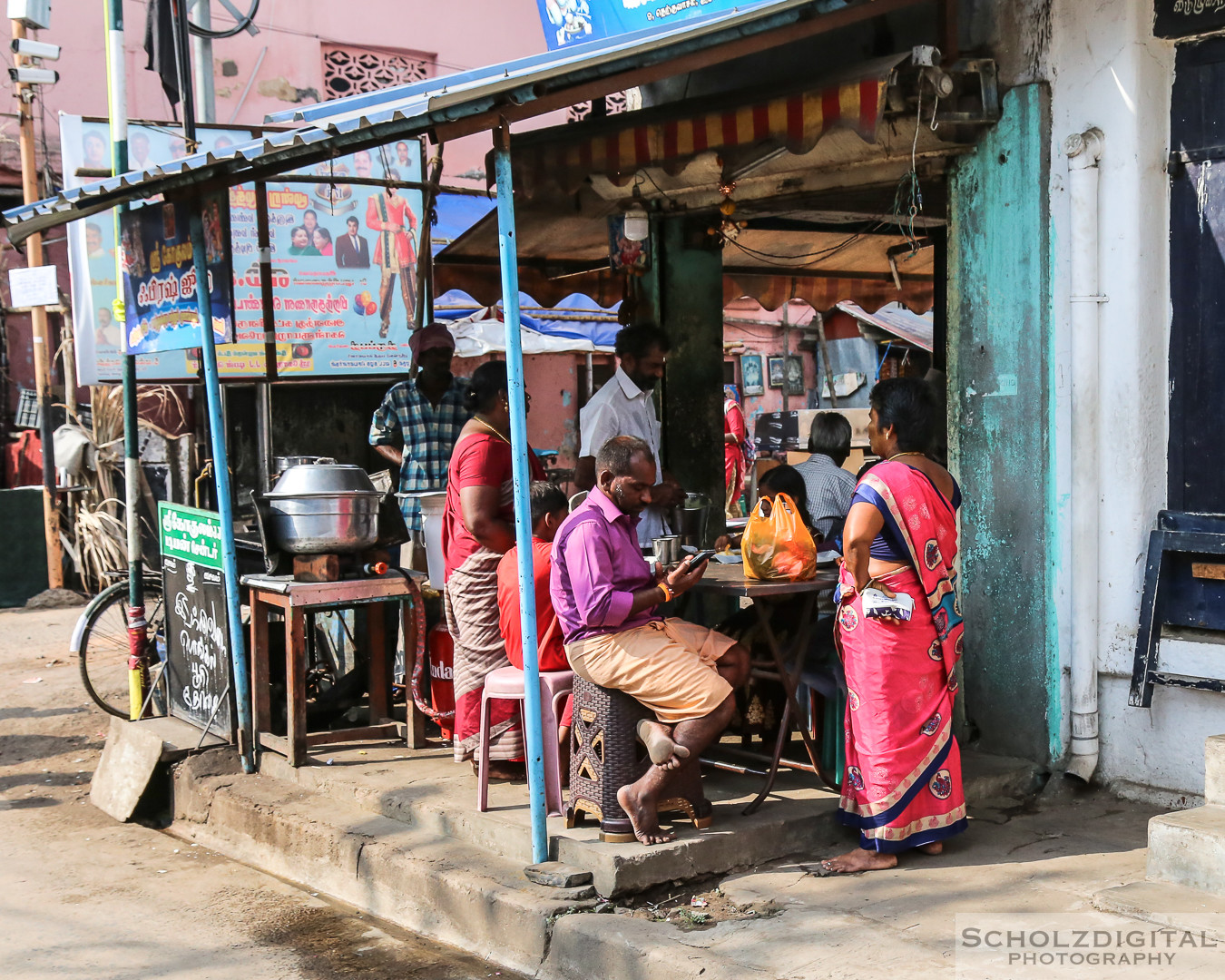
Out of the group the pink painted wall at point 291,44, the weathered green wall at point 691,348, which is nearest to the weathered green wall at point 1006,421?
the weathered green wall at point 691,348

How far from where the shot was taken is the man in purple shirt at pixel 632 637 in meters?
4.26

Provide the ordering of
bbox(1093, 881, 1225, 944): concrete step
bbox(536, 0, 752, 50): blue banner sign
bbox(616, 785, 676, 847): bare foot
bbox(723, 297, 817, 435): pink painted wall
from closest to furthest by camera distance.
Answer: bbox(1093, 881, 1225, 944): concrete step
bbox(616, 785, 676, 847): bare foot
bbox(536, 0, 752, 50): blue banner sign
bbox(723, 297, 817, 435): pink painted wall

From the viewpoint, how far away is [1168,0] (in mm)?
4742

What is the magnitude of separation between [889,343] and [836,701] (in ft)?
46.0

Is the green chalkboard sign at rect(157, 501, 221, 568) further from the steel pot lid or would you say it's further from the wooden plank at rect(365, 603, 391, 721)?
the wooden plank at rect(365, 603, 391, 721)

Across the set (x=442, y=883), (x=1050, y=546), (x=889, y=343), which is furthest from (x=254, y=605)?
(x=889, y=343)

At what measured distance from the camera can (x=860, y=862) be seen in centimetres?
429

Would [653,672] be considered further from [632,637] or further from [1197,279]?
[1197,279]

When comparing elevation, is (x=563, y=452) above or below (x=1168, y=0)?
below

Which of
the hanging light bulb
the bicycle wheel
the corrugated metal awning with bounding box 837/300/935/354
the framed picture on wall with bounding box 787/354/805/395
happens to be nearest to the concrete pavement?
the bicycle wheel

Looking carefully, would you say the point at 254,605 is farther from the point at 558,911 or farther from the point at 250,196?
the point at 250,196

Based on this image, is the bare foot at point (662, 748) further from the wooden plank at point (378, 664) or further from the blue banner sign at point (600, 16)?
the blue banner sign at point (600, 16)

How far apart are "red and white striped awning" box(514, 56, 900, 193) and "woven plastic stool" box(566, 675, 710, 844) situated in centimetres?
245

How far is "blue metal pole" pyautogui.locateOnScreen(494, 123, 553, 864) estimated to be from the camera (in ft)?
13.4
